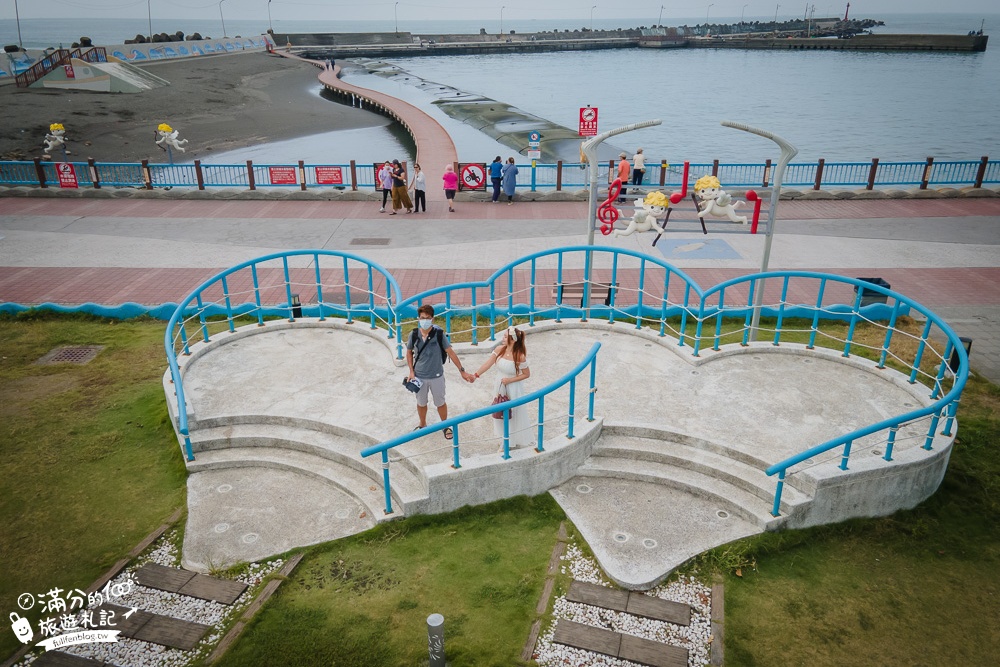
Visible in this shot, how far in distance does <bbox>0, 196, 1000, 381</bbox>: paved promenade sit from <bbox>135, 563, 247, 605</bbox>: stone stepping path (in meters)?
8.91

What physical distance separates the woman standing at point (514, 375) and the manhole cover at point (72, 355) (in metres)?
8.02

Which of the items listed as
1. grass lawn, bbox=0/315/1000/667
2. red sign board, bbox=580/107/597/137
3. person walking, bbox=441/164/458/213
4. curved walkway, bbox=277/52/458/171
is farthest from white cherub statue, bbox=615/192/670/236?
curved walkway, bbox=277/52/458/171

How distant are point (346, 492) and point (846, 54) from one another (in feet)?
472

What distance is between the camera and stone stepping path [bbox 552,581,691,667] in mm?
6250

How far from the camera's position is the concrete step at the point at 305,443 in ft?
28.0

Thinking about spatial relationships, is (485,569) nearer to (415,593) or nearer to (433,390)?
(415,593)

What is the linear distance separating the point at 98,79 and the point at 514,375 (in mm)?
61500

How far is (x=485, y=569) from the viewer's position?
285 inches

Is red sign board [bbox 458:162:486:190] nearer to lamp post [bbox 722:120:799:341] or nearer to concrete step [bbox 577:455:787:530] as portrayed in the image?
lamp post [bbox 722:120:799:341]

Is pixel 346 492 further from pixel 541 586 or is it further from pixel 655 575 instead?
pixel 655 575

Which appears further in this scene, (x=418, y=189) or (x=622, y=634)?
(x=418, y=189)

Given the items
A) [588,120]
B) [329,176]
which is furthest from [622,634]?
[329,176]

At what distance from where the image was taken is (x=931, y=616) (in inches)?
264

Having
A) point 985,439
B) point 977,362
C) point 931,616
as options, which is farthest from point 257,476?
point 977,362
